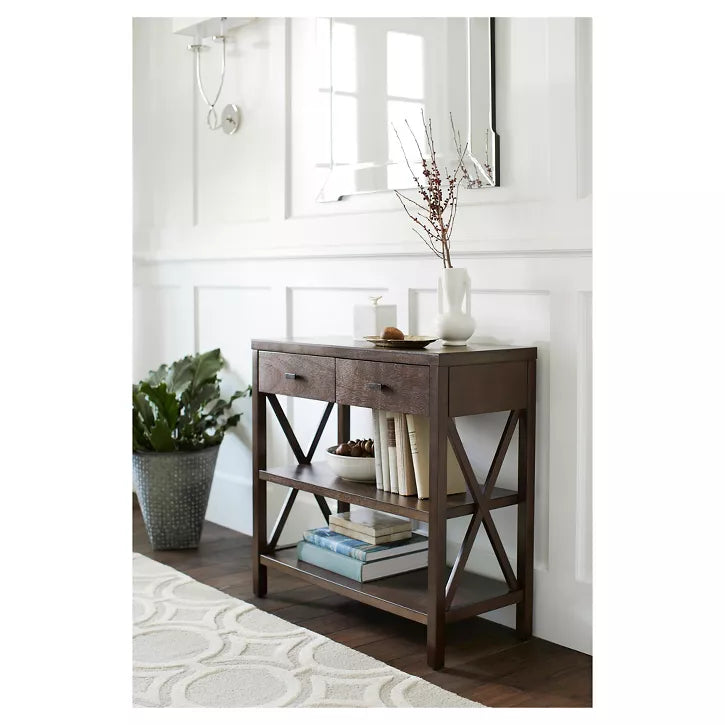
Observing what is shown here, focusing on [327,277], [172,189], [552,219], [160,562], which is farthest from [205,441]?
[552,219]

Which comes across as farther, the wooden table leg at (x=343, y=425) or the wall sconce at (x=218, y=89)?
the wall sconce at (x=218, y=89)

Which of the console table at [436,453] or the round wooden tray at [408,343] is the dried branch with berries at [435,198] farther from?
the console table at [436,453]

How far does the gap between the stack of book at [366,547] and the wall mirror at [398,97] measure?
1.00 m

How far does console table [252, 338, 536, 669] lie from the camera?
84.9 inches

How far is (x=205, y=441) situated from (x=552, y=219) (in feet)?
5.37

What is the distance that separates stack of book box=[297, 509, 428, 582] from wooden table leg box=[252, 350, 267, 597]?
0.49 ft

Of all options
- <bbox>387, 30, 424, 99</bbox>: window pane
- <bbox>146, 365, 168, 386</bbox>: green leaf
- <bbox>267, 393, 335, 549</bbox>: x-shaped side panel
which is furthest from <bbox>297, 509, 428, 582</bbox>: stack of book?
<bbox>387, 30, 424, 99</bbox>: window pane

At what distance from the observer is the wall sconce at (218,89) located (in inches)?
135

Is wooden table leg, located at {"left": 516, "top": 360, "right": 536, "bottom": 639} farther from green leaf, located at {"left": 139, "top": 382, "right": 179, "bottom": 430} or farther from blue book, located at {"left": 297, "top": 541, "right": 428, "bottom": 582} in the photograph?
green leaf, located at {"left": 139, "top": 382, "right": 179, "bottom": 430}

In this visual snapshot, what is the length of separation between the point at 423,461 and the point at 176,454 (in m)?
1.23

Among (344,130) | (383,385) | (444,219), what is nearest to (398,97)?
(344,130)

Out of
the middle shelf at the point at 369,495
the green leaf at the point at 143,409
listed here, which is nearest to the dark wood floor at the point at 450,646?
the middle shelf at the point at 369,495
